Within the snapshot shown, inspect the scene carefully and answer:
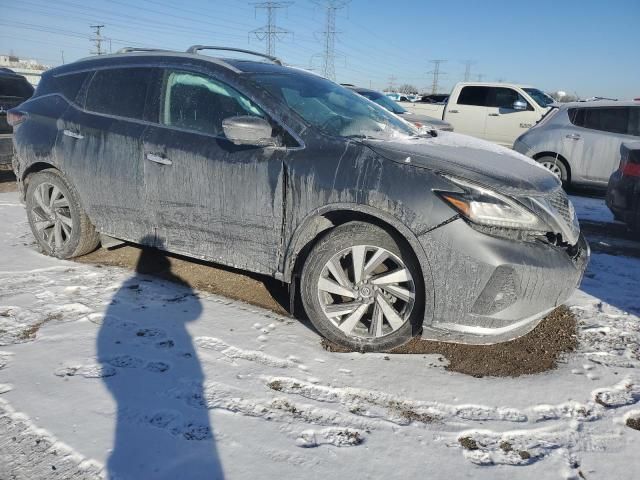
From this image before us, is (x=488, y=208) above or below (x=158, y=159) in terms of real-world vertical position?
below

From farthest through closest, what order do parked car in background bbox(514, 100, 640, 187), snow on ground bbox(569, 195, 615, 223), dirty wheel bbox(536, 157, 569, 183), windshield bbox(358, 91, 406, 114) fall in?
windshield bbox(358, 91, 406, 114) < dirty wheel bbox(536, 157, 569, 183) < parked car in background bbox(514, 100, 640, 187) < snow on ground bbox(569, 195, 615, 223)

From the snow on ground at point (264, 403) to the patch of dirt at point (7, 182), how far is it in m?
4.72

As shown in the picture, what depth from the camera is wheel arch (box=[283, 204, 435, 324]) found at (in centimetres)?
263

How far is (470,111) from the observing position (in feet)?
39.9

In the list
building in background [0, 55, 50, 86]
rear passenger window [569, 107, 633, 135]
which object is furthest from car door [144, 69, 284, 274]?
building in background [0, 55, 50, 86]

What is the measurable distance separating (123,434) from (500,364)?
206cm

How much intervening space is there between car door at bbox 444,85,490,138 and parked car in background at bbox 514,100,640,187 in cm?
381

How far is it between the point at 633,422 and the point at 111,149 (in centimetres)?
369

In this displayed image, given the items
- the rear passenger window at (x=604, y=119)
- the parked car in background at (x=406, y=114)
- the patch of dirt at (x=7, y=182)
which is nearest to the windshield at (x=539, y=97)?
the parked car in background at (x=406, y=114)

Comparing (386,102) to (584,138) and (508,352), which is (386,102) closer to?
(584,138)

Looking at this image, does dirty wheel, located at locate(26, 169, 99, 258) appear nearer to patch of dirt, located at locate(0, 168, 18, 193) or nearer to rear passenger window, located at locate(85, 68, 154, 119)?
rear passenger window, located at locate(85, 68, 154, 119)

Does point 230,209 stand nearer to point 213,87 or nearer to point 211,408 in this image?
point 213,87

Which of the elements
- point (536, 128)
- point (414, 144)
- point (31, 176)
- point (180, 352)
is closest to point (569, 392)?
point (414, 144)

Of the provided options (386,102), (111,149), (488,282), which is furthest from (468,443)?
(386,102)
